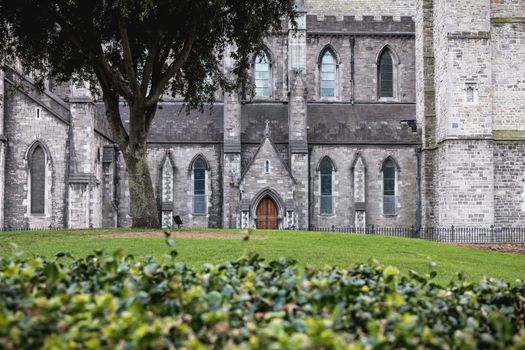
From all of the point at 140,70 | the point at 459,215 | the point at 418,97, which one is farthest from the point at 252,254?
the point at 418,97

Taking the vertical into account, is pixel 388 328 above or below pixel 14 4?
below

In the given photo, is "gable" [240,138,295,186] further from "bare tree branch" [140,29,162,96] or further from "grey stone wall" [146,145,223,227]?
"bare tree branch" [140,29,162,96]

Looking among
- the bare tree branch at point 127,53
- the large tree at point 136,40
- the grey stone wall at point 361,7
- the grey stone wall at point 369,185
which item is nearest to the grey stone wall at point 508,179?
the grey stone wall at point 369,185

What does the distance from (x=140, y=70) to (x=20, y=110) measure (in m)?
9.41

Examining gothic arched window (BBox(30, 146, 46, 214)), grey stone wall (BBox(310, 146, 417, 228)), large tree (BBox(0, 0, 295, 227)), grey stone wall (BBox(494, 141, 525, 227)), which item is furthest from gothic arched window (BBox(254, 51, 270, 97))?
large tree (BBox(0, 0, 295, 227))

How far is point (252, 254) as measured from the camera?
782 cm

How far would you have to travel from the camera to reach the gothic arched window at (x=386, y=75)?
45.4 m

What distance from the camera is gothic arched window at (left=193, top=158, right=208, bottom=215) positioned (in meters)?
41.0

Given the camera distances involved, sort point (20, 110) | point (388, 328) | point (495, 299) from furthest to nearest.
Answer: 1. point (20, 110)
2. point (495, 299)
3. point (388, 328)

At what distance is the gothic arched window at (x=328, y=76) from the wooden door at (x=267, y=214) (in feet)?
29.1

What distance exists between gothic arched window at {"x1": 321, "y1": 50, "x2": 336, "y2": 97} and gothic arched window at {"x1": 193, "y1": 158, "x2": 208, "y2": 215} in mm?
9134

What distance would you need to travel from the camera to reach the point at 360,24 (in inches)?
1775

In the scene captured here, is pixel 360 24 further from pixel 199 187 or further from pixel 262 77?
pixel 199 187

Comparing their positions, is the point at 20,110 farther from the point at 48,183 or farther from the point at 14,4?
the point at 14,4
